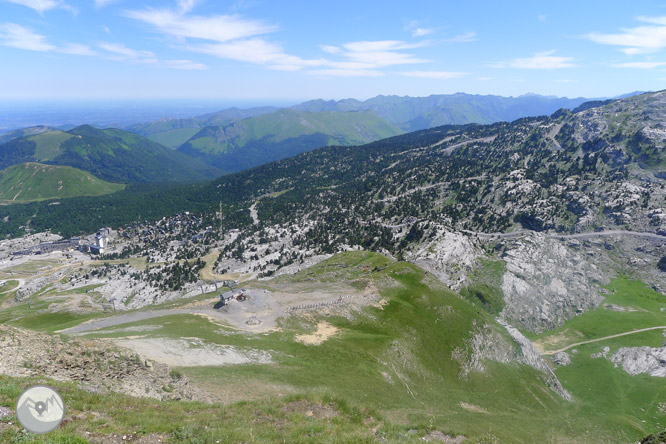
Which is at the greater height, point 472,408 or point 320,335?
point 320,335

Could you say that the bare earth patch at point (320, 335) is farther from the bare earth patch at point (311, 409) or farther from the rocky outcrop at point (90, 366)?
the bare earth patch at point (311, 409)

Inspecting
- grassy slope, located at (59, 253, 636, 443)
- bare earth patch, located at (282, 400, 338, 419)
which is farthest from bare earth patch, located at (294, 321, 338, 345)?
bare earth patch, located at (282, 400, 338, 419)

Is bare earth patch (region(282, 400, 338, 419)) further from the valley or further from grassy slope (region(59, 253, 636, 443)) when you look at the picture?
grassy slope (region(59, 253, 636, 443))

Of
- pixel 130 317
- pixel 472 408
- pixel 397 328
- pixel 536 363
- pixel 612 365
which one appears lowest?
pixel 612 365

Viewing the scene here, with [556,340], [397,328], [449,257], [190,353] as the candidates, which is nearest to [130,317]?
[190,353]

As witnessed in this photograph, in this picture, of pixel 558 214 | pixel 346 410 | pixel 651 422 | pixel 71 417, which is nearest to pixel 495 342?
pixel 651 422

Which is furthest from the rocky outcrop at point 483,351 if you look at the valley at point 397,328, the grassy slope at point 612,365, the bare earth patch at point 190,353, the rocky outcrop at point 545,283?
the rocky outcrop at point 545,283

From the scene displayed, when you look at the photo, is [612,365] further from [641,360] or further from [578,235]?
[578,235]
